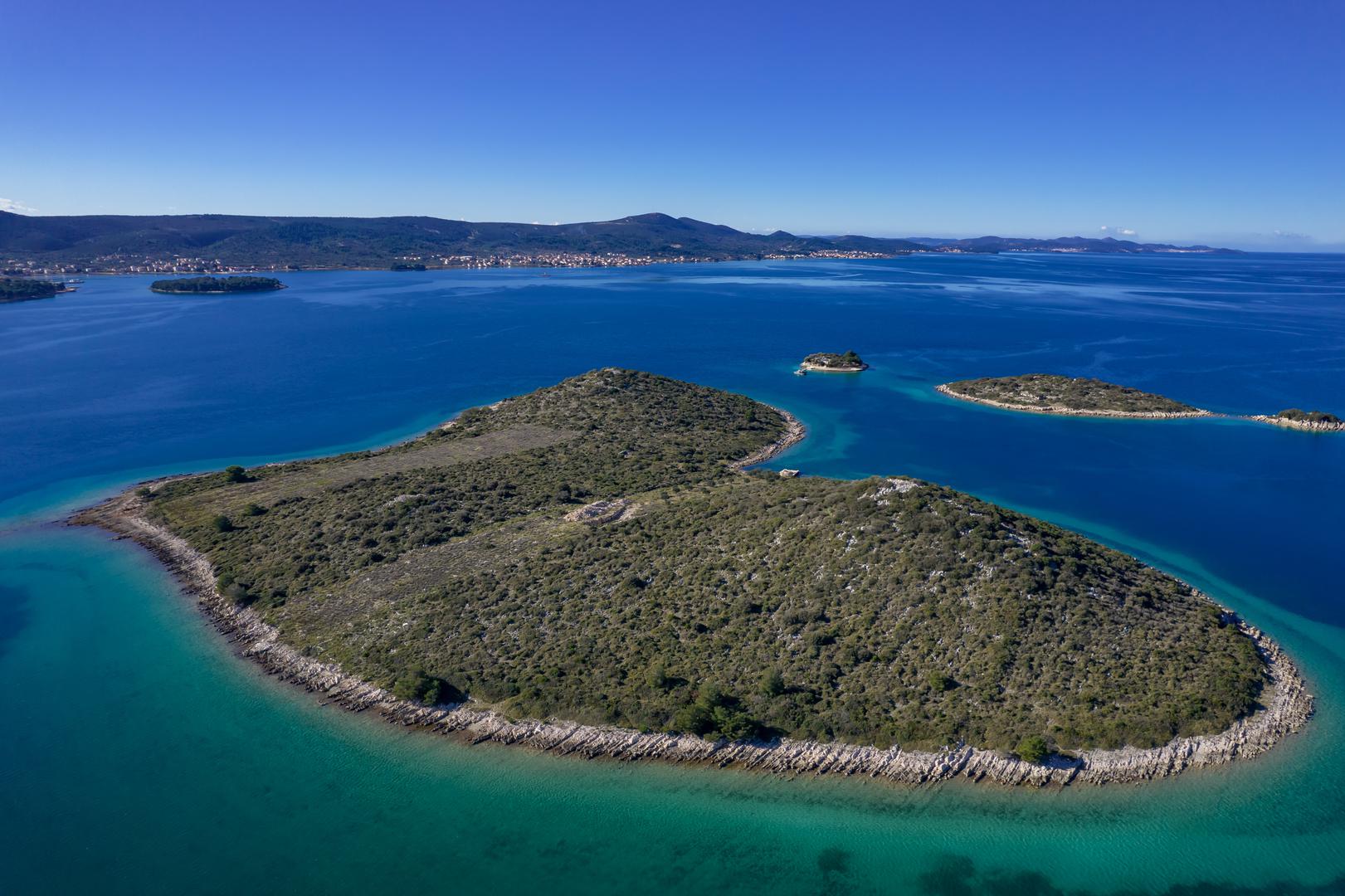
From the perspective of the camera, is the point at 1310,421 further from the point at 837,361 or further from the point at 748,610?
the point at 748,610

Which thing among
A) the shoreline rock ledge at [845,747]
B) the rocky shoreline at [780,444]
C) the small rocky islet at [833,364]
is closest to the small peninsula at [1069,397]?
the small rocky islet at [833,364]

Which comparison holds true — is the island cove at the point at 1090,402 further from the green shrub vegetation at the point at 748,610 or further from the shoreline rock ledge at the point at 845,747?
the shoreline rock ledge at the point at 845,747

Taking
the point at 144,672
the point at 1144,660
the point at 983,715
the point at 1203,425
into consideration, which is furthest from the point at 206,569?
the point at 1203,425

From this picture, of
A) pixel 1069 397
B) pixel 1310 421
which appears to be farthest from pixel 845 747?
pixel 1310 421

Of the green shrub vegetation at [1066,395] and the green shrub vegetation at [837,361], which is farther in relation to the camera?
the green shrub vegetation at [837,361]

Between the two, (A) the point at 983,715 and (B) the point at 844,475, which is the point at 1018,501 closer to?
(B) the point at 844,475

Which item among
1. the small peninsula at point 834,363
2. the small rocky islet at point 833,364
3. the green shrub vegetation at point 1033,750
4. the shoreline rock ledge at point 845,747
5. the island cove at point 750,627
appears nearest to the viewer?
the green shrub vegetation at point 1033,750

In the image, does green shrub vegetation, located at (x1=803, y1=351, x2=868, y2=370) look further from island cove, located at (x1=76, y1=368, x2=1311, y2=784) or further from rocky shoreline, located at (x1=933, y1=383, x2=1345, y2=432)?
island cove, located at (x1=76, y1=368, x2=1311, y2=784)
